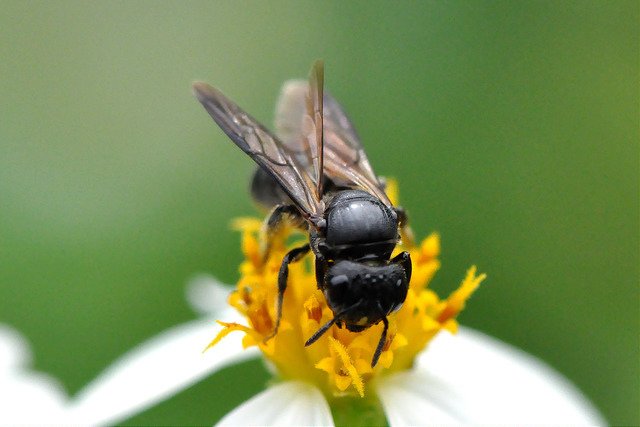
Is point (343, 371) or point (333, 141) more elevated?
point (333, 141)

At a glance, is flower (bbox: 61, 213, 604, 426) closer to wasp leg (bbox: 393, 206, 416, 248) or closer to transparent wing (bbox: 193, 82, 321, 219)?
wasp leg (bbox: 393, 206, 416, 248)

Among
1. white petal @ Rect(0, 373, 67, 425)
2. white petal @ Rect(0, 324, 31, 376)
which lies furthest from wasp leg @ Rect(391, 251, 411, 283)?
white petal @ Rect(0, 324, 31, 376)

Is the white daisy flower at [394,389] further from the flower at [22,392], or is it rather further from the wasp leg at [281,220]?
the wasp leg at [281,220]

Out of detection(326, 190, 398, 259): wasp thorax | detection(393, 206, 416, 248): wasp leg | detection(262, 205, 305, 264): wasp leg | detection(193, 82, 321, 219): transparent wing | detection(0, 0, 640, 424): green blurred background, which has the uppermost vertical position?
detection(193, 82, 321, 219): transparent wing

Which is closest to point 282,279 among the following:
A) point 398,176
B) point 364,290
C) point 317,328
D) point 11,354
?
point 317,328

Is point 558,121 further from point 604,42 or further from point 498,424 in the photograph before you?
point 498,424

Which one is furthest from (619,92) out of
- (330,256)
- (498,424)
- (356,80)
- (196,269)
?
(330,256)

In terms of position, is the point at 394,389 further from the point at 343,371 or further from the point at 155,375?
the point at 155,375

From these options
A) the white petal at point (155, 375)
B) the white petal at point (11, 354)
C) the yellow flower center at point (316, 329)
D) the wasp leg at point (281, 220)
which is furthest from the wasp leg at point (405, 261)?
the white petal at point (11, 354)
